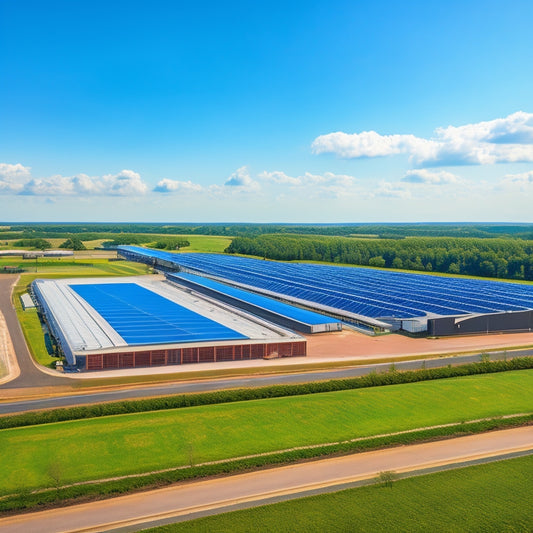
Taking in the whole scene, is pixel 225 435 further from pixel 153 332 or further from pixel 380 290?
pixel 380 290

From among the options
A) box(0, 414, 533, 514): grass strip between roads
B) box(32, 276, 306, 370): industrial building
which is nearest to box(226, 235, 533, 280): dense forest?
box(32, 276, 306, 370): industrial building

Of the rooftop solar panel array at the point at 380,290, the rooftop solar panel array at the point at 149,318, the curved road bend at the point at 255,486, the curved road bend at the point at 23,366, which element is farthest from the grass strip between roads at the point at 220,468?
the rooftop solar panel array at the point at 380,290

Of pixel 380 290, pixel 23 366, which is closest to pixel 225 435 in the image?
pixel 23 366

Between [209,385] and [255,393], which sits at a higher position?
[255,393]

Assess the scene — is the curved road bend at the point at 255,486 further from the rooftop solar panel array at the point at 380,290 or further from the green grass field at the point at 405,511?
the rooftop solar panel array at the point at 380,290

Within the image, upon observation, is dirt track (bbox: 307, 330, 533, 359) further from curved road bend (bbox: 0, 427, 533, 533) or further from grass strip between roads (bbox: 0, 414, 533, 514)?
curved road bend (bbox: 0, 427, 533, 533)
